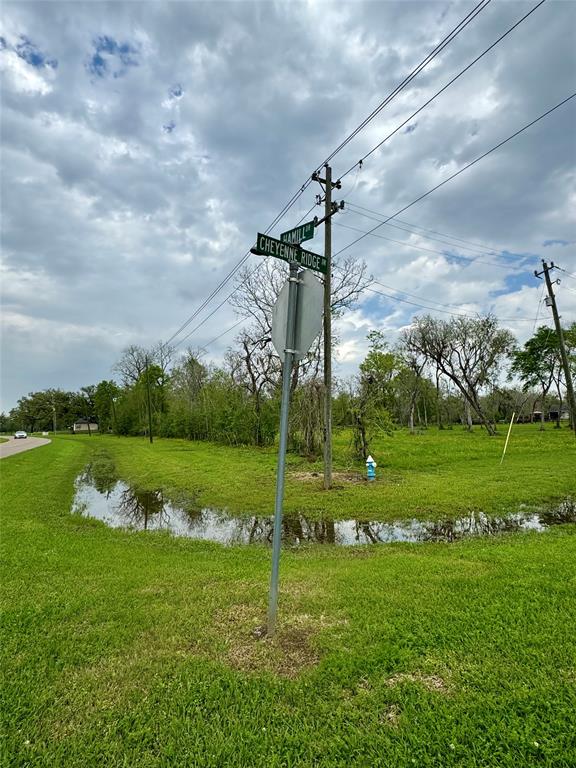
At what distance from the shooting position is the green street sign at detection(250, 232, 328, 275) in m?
3.07

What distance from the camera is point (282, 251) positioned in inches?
123

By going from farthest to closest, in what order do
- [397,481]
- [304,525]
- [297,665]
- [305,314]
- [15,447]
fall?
1. [15,447]
2. [397,481]
3. [304,525]
4. [305,314]
5. [297,665]

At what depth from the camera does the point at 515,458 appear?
14.7m

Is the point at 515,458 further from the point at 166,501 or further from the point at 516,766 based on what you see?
the point at 516,766

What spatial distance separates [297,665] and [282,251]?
115 inches

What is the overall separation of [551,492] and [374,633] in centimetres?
792

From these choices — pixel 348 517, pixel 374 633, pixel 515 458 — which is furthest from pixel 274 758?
pixel 515 458

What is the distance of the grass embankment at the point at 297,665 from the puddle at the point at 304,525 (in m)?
1.77

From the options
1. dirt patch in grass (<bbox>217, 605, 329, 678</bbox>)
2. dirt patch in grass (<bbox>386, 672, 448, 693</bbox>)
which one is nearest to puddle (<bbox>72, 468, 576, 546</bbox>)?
dirt patch in grass (<bbox>217, 605, 329, 678</bbox>)

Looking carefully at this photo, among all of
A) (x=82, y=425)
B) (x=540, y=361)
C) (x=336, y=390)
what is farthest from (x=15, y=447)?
(x=82, y=425)

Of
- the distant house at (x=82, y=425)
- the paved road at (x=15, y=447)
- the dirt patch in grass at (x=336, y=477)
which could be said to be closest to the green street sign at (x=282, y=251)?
the dirt patch in grass at (x=336, y=477)

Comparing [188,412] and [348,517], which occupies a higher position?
[188,412]

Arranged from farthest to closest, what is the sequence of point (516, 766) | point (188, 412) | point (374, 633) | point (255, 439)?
point (188, 412) < point (255, 439) < point (374, 633) < point (516, 766)

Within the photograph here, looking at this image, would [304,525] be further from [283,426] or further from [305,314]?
[305,314]
